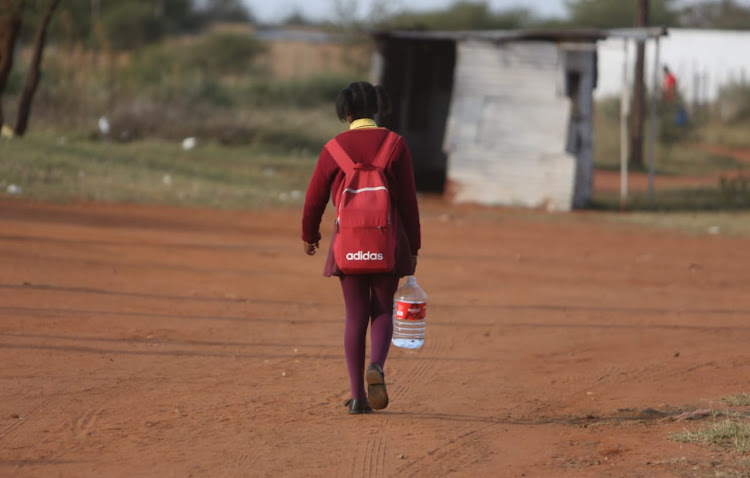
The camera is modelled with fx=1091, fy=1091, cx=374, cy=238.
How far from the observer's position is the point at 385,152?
5.38 metres

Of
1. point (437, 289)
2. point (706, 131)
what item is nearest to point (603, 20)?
point (706, 131)

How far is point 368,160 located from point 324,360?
2214mm

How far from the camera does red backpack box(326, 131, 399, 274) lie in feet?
17.2

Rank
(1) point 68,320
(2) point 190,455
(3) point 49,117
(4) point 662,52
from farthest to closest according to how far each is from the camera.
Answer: (4) point 662,52, (3) point 49,117, (1) point 68,320, (2) point 190,455

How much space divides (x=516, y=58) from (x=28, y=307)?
1272cm

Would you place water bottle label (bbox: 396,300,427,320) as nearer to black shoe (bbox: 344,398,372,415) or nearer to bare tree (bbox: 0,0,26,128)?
black shoe (bbox: 344,398,372,415)

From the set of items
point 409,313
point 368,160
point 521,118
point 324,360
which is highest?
point 368,160

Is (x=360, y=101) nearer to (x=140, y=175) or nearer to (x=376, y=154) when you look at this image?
(x=376, y=154)

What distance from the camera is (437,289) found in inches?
403

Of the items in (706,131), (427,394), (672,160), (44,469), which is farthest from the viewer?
(706,131)

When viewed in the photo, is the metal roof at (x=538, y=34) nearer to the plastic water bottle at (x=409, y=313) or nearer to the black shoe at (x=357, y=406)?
the plastic water bottle at (x=409, y=313)

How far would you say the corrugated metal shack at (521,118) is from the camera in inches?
734

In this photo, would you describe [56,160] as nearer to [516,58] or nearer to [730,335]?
[516,58]

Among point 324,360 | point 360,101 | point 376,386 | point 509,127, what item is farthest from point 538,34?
point 376,386
